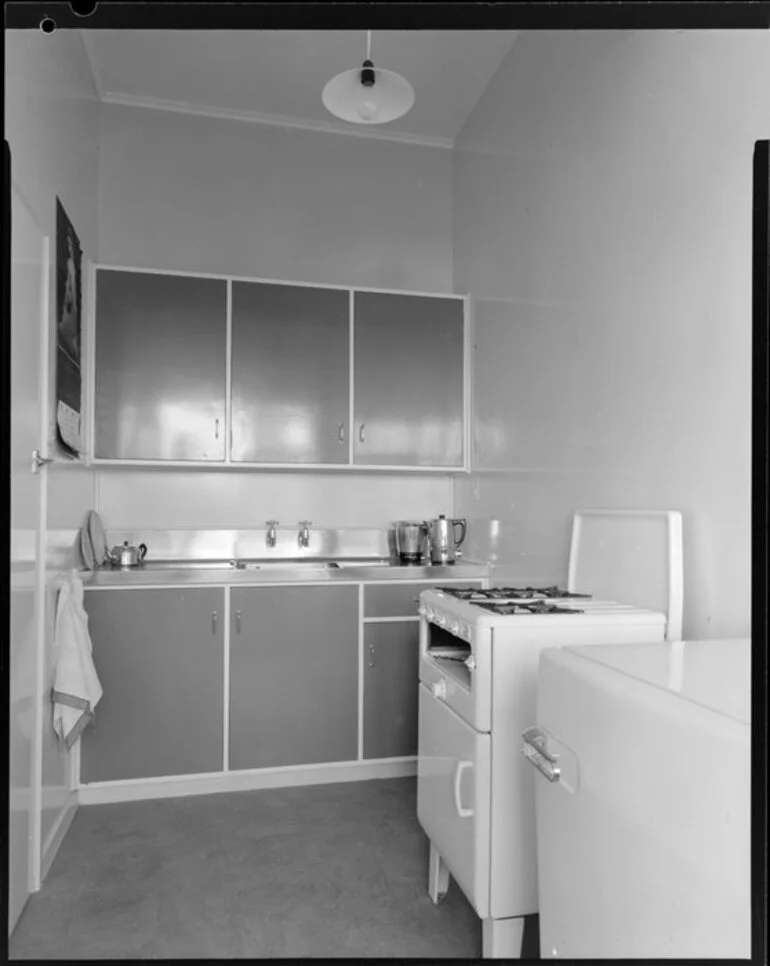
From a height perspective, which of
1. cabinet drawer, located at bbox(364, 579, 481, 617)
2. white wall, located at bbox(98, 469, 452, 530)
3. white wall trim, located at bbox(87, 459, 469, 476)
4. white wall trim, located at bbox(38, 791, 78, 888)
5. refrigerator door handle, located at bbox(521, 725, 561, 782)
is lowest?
white wall trim, located at bbox(38, 791, 78, 888)

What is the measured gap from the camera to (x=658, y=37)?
121 centimetres

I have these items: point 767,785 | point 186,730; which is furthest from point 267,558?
point 767,785

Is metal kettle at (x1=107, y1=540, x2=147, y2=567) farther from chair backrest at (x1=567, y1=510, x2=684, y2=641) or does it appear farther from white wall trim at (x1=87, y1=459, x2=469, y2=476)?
chair backrest at (x1=567, y1=510, x2=684, y2=641)

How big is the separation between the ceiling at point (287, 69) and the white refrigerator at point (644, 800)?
54 centimetres

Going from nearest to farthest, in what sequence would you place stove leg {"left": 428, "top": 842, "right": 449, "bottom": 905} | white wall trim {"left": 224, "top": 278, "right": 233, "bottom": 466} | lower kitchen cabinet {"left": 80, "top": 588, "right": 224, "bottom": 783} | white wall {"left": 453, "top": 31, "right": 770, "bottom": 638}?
white wall {"left": 453, "top": 31, "right": 770, "bottom": 638} → stove leg {"left": 428, "top": 842, "right": 449, "bottom": 905} → lower kitchen cabinet {"left": 80, "top": 588, "right": 224, "bottom": 783} → white wall trim {"left": 224, "top": 278, "right": 233, "bottom": 466}

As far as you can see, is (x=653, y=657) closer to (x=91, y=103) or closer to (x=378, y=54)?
(x=378, y=54)

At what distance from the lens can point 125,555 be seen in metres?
2.11

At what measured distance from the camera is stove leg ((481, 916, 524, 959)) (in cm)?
103

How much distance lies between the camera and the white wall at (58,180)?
117 cm

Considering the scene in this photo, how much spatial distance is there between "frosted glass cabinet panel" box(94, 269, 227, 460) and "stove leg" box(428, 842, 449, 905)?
142cm

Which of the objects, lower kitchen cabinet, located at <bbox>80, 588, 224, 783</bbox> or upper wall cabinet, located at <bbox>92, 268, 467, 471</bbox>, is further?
upper wall cabinet, located at <bbox>92, 268, 467, 471</bbox>

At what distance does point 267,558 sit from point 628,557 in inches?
58.2

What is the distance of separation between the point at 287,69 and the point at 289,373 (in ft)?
4.07

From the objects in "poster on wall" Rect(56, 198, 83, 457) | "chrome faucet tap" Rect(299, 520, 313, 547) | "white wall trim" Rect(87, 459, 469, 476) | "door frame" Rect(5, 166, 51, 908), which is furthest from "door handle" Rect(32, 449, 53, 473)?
"chrome faucet tap" Rect(299, 520, 313, 547)
